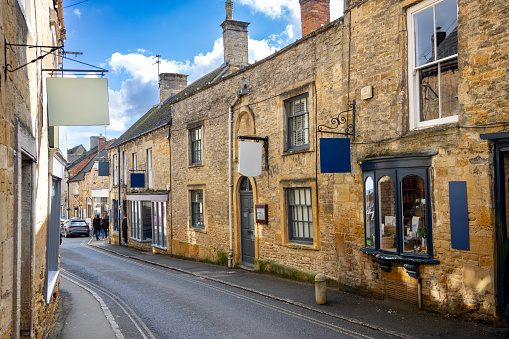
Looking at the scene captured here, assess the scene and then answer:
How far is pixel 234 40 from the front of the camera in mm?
21500

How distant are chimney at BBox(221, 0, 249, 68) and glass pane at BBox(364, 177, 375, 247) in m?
13.2

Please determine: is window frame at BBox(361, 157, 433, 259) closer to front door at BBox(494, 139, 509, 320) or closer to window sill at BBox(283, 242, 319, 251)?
front door at BBox(494, 139, 509, 320)

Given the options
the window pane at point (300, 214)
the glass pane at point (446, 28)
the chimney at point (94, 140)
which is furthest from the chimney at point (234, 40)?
the chimney at point (94, 140)

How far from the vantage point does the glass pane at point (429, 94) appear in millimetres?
8414

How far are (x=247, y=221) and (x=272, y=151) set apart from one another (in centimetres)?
301

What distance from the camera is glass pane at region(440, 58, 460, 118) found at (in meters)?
8.05

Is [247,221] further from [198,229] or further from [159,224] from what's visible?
[159,224]

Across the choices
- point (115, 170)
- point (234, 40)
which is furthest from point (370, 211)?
point (115, 170)

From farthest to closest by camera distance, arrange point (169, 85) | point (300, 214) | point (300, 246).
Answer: point (169, 85) < point (300, 214) < point (300, 246)

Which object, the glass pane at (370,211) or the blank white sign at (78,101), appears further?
the glass pane at (370,211)

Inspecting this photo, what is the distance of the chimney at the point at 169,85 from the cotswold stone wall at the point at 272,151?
10.7 m

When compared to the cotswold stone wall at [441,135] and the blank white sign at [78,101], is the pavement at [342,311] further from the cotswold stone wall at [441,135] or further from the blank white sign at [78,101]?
the blank white sign at [78,101]

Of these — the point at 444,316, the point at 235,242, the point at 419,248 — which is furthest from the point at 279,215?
the point at 444,316

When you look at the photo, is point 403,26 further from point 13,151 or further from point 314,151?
point 13,151
